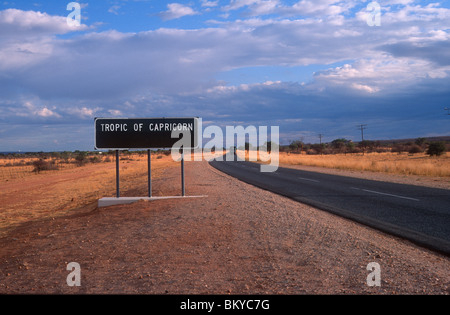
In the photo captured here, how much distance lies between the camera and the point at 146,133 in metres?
14.4

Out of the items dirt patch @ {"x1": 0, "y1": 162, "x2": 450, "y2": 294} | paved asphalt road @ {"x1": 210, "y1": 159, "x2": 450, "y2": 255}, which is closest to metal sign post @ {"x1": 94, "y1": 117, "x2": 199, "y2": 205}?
dirt patch @ {"x1": 0, "y1": 162, "x2": 450, "y2": 294}

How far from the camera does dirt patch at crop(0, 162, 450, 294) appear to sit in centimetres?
527

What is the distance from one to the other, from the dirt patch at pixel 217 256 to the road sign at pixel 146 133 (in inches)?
143

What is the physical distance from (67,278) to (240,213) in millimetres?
5965

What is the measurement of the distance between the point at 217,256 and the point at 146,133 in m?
8.43

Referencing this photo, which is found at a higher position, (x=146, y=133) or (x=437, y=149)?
(x=146, y=133)

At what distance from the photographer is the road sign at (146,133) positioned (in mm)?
14172

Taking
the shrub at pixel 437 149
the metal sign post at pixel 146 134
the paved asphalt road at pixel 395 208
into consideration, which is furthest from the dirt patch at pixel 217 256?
the shrub at pixel 437 149

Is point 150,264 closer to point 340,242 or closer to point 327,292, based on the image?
point 327,292

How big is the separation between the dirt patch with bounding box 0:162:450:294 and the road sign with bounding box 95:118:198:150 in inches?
143

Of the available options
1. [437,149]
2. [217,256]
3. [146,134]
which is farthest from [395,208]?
[437,149]

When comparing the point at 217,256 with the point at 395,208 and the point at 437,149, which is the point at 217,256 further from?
the point at 437,149
